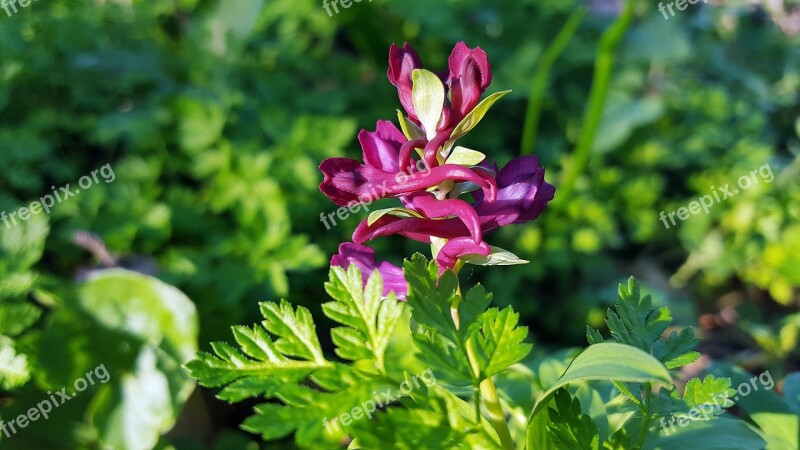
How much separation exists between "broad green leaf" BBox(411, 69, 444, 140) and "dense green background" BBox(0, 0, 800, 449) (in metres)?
0.85

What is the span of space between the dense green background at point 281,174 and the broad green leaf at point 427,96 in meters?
0.85

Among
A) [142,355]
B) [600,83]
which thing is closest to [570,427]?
[142,355]

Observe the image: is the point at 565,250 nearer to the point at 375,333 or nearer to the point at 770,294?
the point at 770,294

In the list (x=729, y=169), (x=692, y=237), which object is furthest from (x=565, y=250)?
(x=729, y=169)

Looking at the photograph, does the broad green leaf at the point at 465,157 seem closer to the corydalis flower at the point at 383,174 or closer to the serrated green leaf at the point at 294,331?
the corydalis flower at the point at 383,174

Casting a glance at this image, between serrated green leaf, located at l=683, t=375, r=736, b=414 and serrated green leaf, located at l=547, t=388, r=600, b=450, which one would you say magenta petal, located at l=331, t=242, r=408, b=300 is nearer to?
serrated green leaf, located at l=547, t=388, r=600, b=450

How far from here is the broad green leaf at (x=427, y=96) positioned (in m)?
0.65

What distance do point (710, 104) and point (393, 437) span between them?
2106 millimetres

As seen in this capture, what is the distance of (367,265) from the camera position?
2.42 feet

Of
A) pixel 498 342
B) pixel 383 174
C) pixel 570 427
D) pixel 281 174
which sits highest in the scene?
pixel 281 174

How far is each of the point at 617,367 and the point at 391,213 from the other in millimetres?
274

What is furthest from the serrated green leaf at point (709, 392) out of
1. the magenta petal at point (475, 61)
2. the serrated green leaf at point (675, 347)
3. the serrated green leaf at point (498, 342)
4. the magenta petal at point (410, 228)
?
the magenta petal at point (475, 61)

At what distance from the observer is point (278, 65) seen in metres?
2.03

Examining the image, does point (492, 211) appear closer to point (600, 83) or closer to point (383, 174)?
point (383, 174)
